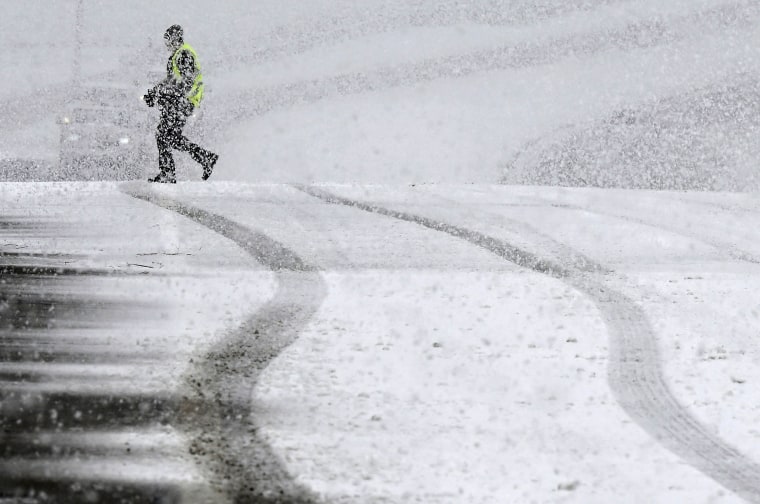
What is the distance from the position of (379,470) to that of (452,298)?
8.45 ft

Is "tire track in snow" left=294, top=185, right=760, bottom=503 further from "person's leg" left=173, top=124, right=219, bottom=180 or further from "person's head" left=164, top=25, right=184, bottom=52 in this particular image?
"person's leg" left=173, top=124, right=219, bottom=180

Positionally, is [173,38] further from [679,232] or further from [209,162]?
[679,232]

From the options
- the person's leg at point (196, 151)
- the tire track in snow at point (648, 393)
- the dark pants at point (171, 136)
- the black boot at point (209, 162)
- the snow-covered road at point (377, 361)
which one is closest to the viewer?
the snow-covered road at point (377, 361)

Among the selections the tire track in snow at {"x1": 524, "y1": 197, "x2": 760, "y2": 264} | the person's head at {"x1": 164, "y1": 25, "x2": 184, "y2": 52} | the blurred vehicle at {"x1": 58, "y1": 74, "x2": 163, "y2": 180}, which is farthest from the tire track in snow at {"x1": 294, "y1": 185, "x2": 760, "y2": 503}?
the blurred vehicle at {"x1": 58, "y1": 74, "x2": 163, "y2": 180}

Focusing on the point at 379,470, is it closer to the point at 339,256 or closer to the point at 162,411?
the point at 162,411

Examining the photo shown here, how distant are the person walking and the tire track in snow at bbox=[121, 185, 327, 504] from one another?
533cm

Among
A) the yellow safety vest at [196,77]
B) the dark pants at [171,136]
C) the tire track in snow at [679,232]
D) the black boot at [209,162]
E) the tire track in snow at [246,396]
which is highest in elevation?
the yellow safety vest at [196,77]

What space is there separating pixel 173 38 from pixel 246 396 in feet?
26.5

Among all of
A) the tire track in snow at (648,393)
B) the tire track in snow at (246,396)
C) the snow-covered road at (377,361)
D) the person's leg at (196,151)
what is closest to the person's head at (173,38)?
the person's leg at (196,151)

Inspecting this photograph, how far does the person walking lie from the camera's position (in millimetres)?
11352

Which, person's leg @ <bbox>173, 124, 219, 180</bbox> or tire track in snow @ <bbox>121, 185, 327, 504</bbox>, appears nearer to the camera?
tire track in snow @ <bbox>121, 185, 327, 504</bbox>

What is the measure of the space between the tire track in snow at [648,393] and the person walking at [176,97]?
5.60m

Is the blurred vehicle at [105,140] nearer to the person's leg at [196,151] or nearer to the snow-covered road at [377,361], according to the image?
the person's leg at [196,151]

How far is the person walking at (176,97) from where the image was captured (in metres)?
11.4
